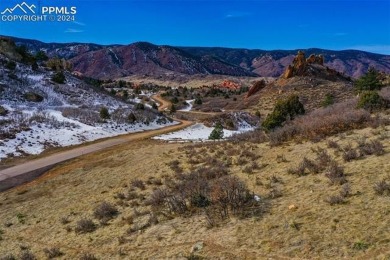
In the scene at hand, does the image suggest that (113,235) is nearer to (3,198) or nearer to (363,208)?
(363,208)

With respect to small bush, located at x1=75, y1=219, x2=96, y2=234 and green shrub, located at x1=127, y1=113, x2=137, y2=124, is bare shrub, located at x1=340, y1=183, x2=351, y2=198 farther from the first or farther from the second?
green shrub, located at x1=127, y1=113, x2=137, y2=124

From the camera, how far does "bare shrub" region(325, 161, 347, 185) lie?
10592 mm

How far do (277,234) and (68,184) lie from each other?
14084 mm

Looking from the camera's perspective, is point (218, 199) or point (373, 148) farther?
point (373, 148)

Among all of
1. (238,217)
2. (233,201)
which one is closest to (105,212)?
(233,201)

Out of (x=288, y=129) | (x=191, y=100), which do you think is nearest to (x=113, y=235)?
(x=288, y=129)

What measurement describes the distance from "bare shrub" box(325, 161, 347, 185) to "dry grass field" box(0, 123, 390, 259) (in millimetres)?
139

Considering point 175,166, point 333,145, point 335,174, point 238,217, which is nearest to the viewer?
point 238,217

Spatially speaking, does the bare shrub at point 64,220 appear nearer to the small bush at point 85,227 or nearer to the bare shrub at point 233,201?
the small bush at point 85,227

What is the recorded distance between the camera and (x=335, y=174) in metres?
11.1

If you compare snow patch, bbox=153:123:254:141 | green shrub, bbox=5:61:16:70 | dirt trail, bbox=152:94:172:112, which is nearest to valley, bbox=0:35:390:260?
snow patch, bbox=153:123:254:141

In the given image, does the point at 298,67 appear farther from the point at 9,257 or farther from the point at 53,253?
the point at 9,257

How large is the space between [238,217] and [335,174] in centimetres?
352

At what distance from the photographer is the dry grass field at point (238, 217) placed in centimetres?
804
